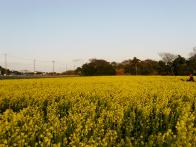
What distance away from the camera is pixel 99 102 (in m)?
16.0

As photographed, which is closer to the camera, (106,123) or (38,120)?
(38,120)

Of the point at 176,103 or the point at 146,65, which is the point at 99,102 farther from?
the point at 146,65

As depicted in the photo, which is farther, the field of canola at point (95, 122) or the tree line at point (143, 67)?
the tree line at point (143, 67)

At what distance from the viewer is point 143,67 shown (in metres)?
97.0

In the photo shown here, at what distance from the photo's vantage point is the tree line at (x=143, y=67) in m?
75.3

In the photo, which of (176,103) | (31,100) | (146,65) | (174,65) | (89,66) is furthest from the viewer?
(146,65)

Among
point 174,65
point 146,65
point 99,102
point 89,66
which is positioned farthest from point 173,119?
point 146,65

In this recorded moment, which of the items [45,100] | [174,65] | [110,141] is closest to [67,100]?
[45,100]

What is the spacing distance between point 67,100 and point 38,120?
21.3ft

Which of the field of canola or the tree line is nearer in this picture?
the field of canola

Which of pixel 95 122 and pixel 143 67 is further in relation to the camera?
pixel 143 67

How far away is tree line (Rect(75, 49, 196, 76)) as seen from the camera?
247ft

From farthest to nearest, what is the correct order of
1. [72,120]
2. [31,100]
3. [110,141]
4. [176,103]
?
[31,100]
[176,103]
[72,120]
[110,141]

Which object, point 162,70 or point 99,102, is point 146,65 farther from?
point 99,102
